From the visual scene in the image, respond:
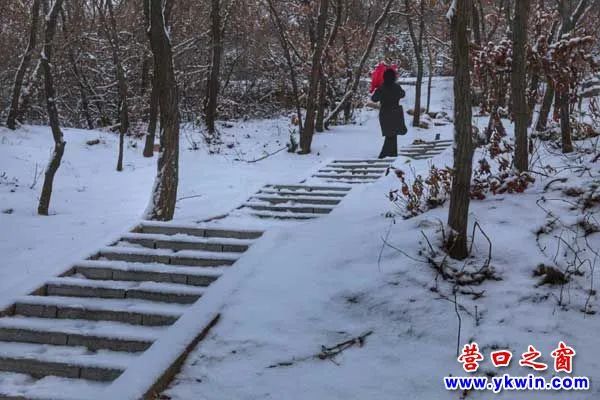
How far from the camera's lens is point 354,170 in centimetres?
1020

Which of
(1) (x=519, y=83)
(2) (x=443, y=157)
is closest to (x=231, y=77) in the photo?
(2) (x=443, y=157)

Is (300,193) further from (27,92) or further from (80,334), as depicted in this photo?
(27,92)

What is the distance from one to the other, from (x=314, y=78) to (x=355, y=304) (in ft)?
27.9

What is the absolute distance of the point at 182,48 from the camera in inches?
634

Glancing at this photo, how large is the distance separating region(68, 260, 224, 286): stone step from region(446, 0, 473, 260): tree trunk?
2185 mm

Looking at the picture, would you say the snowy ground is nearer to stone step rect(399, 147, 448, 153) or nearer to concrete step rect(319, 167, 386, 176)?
concrete step rect(319, 167, 386, 176)

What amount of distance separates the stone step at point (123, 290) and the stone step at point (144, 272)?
5.4 inches

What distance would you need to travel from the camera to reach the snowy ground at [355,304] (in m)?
3.60

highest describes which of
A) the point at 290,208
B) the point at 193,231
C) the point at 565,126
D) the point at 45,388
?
the point at 565,126

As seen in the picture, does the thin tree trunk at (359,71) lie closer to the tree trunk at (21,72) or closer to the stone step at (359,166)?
the stone step at (359,166)

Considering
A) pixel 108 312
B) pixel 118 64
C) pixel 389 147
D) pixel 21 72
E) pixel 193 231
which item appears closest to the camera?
pixel 108 312

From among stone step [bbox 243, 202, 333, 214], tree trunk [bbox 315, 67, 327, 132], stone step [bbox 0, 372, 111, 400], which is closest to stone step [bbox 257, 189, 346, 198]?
stone step [bbox 243, 202, 333, 214]

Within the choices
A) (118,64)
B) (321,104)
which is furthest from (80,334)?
(321,104)

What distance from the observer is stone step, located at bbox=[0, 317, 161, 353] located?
4352 mm
